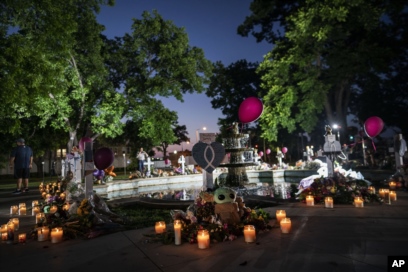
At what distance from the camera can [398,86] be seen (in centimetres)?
3023

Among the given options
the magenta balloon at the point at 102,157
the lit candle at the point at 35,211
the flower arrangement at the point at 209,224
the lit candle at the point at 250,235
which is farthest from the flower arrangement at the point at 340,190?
the lit candle at the point at 35,211

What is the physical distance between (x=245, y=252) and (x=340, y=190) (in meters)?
5.07

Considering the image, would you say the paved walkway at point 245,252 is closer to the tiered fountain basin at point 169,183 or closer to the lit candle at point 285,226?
the lit candle at point 285,226

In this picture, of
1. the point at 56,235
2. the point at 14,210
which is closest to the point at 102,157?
the point at 56,235

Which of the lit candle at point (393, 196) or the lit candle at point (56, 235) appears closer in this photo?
the lit candle at point (56, 235)

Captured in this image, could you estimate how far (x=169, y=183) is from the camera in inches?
667

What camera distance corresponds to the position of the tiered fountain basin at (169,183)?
13047 millimetres

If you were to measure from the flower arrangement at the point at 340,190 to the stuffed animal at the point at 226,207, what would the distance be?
387 centimetres

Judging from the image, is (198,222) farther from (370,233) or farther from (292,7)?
(292,7)

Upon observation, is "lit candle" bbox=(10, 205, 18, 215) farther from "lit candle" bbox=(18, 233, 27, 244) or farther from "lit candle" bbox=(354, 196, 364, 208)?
"lit candle" bbox=(354, 196, 364, 208)

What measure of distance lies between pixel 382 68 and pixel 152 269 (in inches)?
836

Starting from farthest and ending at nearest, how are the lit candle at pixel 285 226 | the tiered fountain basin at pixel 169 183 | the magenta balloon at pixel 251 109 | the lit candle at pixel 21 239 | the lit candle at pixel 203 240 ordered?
the tiered fountain basin at pixel 169 183 < the magenta balloon at pixel 251 109 < the lit candle at pixel 21 239 < the lit candle at pixel 285 226 < the lit candle at pixel 203 240

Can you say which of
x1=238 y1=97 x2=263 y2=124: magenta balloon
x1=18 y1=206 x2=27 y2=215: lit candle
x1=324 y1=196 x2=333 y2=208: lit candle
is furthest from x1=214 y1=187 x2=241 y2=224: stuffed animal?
x1=18 y1=206 x2=27 y2=215: lit candle

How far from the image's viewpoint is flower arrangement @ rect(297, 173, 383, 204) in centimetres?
765
